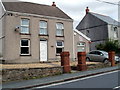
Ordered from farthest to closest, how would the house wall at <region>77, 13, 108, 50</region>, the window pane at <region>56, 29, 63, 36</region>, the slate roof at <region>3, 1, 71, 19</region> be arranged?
the house wall at <region>77, 13, 108, 50</region>, the window pane at <region>56, 29, 63, 36</region>, the slate roof at <region>3, 1, 71, 19</region>

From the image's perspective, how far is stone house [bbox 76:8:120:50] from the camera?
3984 centimetres

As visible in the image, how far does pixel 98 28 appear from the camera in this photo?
41281mm

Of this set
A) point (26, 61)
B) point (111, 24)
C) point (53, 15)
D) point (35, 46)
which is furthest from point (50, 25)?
point (111, 24)

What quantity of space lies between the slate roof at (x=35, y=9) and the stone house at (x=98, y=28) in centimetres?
1213

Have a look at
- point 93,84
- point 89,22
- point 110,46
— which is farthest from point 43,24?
point 89,22

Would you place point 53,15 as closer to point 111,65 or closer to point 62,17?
point 62,17

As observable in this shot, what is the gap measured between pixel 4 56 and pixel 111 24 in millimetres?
23796

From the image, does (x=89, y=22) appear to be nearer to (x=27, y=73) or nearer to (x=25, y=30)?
(x=25, y=30)

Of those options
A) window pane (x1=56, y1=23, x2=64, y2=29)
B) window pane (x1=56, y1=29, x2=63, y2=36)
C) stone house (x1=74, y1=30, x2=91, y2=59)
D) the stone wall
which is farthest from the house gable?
the stone wall

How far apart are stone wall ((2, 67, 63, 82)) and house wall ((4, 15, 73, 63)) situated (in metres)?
8.68

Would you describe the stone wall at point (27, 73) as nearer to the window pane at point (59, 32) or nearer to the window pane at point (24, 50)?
the window pane at point (24, 50)

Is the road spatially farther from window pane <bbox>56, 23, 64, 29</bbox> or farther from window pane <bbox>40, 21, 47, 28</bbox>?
window pane <bbox>56, 23, 64, 29</bbox>

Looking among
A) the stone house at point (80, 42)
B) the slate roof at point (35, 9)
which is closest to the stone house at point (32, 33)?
the slate roof at point (35, 9)

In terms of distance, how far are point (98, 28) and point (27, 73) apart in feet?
94.9
